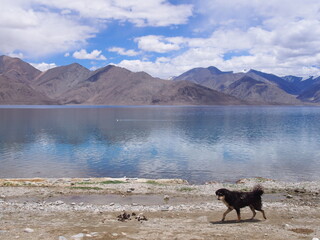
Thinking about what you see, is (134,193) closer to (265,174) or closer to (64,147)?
(265,174)

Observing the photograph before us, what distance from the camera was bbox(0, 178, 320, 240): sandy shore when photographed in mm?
12828

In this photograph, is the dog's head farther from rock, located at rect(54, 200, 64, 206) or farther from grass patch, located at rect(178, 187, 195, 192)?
rock, located at rect(54, 200, 64, 206)

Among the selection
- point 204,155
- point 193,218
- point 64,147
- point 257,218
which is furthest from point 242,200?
point 64,147

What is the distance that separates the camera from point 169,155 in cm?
4850

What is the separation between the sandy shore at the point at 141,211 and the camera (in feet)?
42.1

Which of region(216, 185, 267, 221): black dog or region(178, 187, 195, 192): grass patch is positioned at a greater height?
region(216, 185, 267, 221): black dog

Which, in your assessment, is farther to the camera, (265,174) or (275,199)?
(265,174)

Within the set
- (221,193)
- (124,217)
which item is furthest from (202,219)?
(124,217)

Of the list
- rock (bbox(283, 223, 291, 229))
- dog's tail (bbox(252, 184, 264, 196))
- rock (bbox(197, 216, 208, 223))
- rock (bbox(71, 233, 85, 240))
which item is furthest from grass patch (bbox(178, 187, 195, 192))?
rock (bbox(71, 233, 85, 240))

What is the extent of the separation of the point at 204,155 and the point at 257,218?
107ft

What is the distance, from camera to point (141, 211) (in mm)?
17250

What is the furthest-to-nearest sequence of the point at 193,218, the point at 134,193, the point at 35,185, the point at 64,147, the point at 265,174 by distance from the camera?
the point at 64,147 < the point at 265,174 < the point at 35,185 < the point at 134,193 < the point at 193,218

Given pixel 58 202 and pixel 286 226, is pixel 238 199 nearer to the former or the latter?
pixel 286 226

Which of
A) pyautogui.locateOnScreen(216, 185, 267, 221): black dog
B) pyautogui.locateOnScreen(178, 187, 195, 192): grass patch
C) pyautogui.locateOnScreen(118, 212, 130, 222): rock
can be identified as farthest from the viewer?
pyautogui.locateOnScreen(178, 187, 195, 192): grass patch
